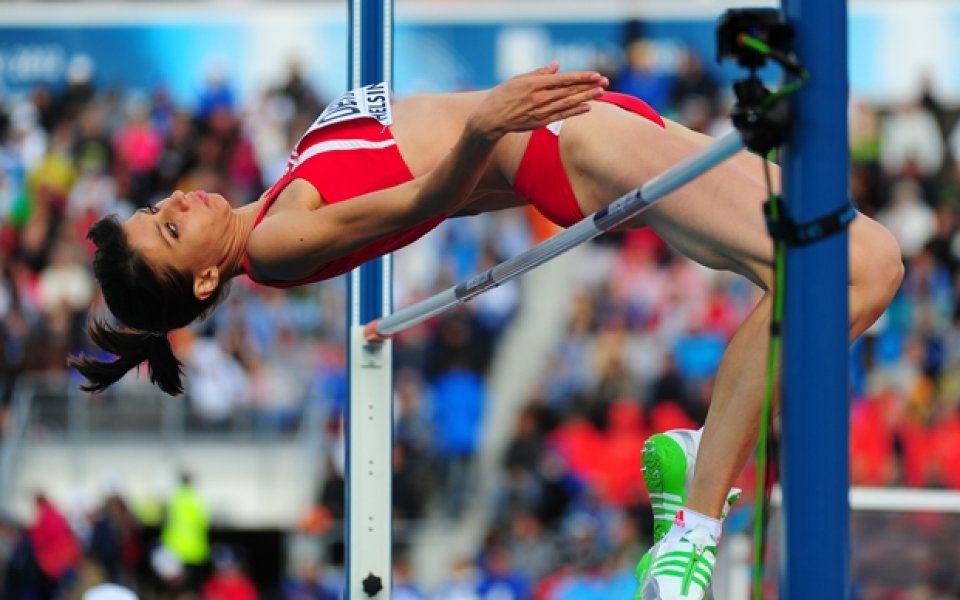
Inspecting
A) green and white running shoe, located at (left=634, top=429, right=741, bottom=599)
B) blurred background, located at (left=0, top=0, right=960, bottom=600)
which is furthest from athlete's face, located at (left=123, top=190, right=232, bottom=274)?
blurred background, located at (left=0, top=0, right=960, bottom=600)

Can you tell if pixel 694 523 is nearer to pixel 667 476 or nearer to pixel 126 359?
pixel 667 476

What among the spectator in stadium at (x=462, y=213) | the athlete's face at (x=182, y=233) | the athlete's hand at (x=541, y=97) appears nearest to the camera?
the athlete's hand at (x=541, y=97)

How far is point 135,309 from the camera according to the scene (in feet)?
12.7

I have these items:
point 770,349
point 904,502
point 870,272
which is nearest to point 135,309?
point 870,272

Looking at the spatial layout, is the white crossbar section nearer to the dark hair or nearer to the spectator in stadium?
the dark hair

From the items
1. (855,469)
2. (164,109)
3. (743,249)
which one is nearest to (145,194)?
(164,109)

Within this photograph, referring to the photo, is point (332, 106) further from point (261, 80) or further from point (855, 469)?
point (261, 80)

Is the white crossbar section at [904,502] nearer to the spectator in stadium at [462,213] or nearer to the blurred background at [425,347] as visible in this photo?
the blurred background at [425,347]

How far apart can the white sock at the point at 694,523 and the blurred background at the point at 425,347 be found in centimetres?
408

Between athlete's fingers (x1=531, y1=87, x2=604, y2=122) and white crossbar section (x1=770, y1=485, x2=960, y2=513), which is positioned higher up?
athlete's fingers (x1=531, y1=87, x2=604, y2=122)

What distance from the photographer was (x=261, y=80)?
44.8 feet

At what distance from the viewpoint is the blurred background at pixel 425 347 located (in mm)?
9766

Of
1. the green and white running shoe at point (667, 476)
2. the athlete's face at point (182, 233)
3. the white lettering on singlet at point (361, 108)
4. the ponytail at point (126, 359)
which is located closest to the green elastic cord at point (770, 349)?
the green and white running shoe at point (667, 476)

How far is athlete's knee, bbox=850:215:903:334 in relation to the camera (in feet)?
9.95
